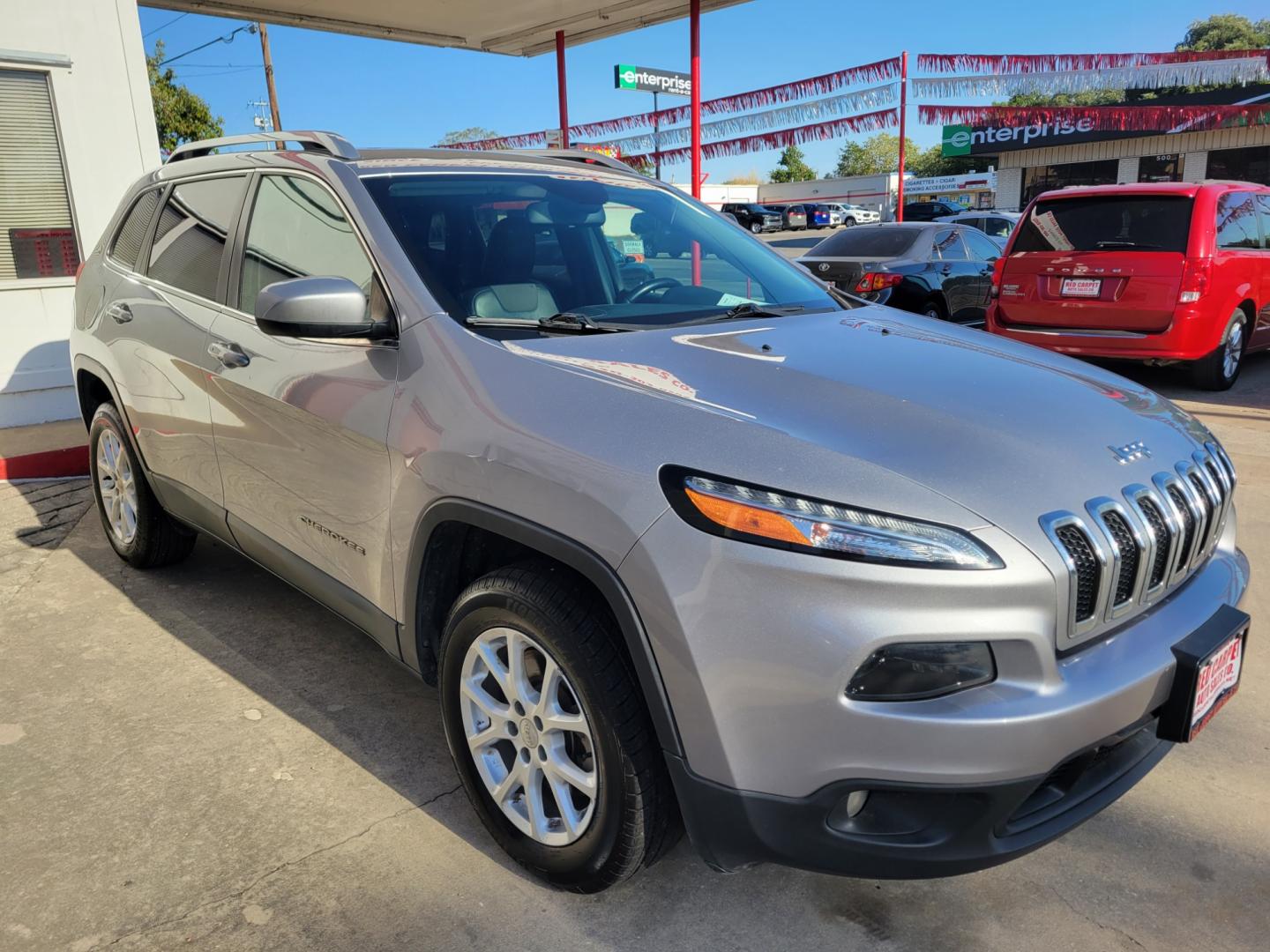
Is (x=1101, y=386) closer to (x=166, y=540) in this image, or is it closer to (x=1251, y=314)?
(x=166, y=540)

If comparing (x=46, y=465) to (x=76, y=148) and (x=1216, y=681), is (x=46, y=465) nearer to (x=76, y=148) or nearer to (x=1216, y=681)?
(x=76, y=148)

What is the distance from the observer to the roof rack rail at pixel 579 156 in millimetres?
3684

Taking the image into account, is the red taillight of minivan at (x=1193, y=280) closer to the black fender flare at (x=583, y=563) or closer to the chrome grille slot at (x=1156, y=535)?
the chrome grille slot at (x=1156, y=535)

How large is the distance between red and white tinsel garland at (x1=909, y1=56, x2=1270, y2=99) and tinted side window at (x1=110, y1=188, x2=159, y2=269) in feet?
50.4

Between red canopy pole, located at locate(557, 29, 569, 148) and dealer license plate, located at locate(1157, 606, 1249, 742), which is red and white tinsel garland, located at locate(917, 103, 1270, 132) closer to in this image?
red canopy pole, located at locate(557, 29, 569, 148)

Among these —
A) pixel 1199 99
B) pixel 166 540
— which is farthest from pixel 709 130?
pixel 1199 99

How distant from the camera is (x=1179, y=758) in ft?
9.45

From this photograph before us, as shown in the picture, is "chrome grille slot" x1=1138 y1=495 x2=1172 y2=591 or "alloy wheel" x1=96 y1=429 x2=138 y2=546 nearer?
"chrome grille slot" x1=1138 y1=495 x2=1172 y2=591

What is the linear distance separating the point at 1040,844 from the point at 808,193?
67.5 metres

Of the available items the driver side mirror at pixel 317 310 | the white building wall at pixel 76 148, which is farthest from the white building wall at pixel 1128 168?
the driver side mirror at pixel 317 310

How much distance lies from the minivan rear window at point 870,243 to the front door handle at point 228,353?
752cm

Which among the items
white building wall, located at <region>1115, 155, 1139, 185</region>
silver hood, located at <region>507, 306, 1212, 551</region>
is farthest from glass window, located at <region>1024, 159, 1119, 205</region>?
silver hood, located at <region>507, 306, 1212, 551</region>

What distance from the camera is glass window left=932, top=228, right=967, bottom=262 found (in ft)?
31.9

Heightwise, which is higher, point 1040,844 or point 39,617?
point 1040,844
